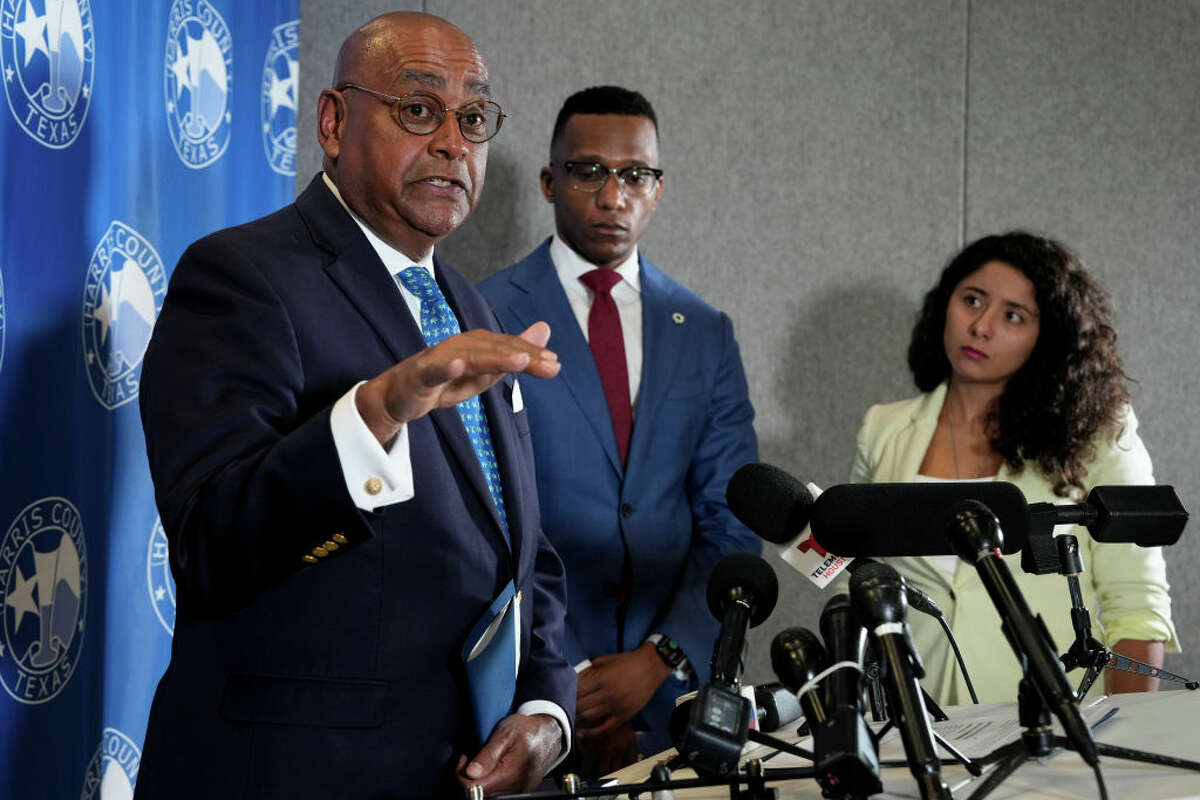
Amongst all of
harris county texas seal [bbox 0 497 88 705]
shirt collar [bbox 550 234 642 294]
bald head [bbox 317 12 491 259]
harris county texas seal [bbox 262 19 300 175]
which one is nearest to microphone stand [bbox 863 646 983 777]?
bald head [bbox 317 12 491 259]

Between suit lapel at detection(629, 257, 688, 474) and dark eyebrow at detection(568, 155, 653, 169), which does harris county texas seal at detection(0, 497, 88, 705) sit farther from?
dark eyebrow at detection(568, 155, 653, 169)

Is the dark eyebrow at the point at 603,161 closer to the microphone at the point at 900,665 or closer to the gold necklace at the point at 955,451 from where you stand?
the gold necklace at the point at 955,451

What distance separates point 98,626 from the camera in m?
2.02

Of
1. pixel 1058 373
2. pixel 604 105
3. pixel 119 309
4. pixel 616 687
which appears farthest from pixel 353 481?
pixel 1058 373

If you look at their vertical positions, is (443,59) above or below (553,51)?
below

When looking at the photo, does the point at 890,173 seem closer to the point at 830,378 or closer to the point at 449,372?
the point at 830,378

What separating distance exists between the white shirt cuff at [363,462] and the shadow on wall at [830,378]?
2331 mm

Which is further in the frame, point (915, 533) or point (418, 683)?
point (418, 683)

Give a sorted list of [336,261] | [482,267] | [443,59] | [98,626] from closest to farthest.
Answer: [336,261]
[443,59]
[98,626]
[482,267]

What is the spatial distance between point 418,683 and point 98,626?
802 millimetres

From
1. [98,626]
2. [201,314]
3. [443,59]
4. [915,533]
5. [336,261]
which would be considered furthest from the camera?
[98,626]

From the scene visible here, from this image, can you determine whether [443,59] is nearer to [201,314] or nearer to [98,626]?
[201,314]

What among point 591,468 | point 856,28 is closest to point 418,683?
point 591,468

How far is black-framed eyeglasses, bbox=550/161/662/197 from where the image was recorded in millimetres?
2727
